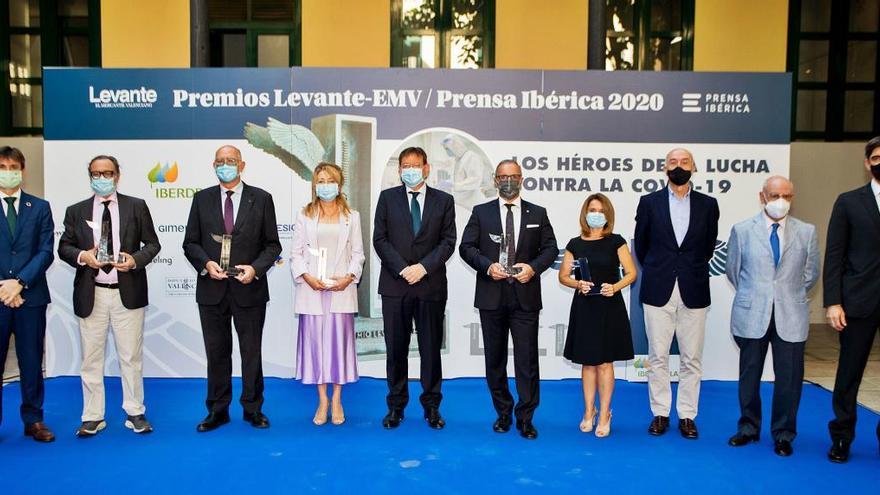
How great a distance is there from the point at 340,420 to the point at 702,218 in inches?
105

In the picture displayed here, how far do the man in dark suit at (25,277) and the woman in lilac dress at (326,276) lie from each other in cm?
150

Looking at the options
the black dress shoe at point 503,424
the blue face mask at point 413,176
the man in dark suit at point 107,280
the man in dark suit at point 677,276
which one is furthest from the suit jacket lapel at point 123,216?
the man in dark suit at point 677,276

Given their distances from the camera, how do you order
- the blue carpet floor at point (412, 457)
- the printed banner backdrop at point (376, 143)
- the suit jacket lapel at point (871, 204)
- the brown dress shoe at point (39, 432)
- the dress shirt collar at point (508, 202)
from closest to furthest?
the blue carpet floor at point (412, 457) < the suit jacket lapel at point (871, 204) < the brown dress shoe at point (39, 432) < the dress shirt collar at point (508, 202) < the printed banner backdrop at point (376, 143)

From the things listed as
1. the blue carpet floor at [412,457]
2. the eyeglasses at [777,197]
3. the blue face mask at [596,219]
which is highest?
the eyeglasses at [777,197]

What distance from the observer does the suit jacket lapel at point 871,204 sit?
359 cm

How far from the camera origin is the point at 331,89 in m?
5.28

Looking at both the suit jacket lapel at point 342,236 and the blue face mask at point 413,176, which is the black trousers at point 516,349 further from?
the suit jacket lapel at point 342,236

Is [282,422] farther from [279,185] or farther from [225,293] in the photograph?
[279,185]

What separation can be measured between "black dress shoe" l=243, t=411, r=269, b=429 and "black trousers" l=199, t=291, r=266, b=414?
1.0 inches

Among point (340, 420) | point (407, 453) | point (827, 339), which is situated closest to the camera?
point (407, 453)

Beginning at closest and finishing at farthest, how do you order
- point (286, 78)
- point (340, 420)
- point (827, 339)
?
1. point (340, 420)
2. point (286, 78)
3. point (827, 339)

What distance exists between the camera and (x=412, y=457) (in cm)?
369

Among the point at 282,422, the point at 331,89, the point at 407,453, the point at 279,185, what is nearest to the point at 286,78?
the point at 331,89

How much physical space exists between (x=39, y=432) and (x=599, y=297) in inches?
139
